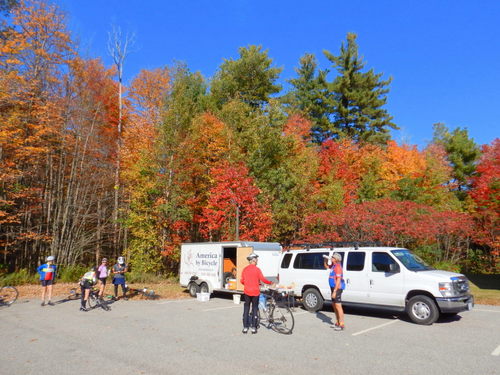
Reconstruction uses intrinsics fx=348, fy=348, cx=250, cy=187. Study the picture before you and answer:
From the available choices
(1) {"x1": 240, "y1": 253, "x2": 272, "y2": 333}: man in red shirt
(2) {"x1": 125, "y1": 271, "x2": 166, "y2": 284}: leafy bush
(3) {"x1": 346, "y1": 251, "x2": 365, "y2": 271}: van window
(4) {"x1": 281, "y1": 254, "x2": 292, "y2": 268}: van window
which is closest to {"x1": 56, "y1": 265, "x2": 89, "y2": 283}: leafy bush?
(2) {"x1": 125, "y1": 271, "x2": 166, "y2": 284}: leafy bush

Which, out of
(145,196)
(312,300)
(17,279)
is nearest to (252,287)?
(312,300)

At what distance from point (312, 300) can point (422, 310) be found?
10.9 ft

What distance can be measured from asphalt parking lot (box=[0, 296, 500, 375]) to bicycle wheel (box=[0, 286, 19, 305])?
245 centimetres

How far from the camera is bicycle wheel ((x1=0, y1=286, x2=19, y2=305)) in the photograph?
1256 cm

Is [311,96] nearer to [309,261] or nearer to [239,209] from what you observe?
[239,209]

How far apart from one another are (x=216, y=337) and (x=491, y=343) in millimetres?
5676

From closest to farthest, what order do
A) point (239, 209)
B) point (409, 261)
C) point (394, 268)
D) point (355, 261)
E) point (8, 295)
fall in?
point (394, 268) < point (409, 261) < point (355, 261) < point (8, 295) < point (239, 209)

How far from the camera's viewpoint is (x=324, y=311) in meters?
11.3

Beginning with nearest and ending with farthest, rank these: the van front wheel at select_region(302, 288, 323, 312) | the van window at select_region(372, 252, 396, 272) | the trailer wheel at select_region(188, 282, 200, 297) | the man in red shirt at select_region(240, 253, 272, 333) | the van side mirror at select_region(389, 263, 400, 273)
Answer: the man in red shirt at select_region(240, 253, 272, 333) < the van side mirror at select_region(389, 263, 400, 273) < the van window at select_region(372, 252, 396, 272) < the van front wheel at select_region(302, 288, 323, 312) < the trailer wheel at select_region(188, 282, 200, 297)

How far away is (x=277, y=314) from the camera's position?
8.38 meters

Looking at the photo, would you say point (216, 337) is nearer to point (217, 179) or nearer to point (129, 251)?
point (217, 179)

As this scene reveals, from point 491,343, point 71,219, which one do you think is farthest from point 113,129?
point 491,343

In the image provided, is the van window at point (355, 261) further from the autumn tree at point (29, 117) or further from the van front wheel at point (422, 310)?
the autumn tree at point (29, 117)

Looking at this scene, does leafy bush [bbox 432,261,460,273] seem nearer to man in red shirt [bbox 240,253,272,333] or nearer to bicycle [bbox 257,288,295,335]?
bicycle [bbox 257,288,295,335]
